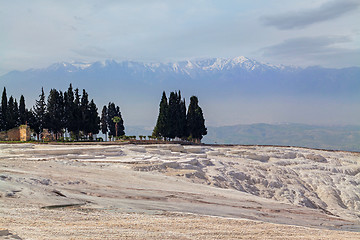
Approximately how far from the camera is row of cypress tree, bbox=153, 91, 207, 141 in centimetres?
6688

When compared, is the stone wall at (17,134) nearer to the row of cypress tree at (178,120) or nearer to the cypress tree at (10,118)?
the cypress tree at (10,118)

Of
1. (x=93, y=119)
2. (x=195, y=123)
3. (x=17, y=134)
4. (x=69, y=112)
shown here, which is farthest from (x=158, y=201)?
(x=195, y=123)

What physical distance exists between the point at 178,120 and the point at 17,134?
83.8ft

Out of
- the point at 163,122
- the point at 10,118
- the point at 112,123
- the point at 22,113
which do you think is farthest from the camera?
the point at 112,123

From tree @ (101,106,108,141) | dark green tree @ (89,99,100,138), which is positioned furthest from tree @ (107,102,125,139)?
dark green tree @ (89,99,100,138)

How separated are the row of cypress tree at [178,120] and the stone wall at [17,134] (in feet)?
70.2

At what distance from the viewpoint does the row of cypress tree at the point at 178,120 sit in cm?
6688

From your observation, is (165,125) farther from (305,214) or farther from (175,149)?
(305,214)

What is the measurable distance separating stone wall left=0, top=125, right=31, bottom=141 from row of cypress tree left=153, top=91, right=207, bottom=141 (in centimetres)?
2139

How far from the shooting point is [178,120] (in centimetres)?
6781

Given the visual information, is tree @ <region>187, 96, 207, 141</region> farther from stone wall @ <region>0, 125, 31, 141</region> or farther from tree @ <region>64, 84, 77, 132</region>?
stone wall @ <region>0, 125, 31, 141</region>

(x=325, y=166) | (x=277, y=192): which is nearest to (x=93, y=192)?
(x=277, y=192)

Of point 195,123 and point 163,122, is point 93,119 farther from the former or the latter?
point 195,123

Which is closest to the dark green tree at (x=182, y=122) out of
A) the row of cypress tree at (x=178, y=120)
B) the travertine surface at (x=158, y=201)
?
the row of cypress tree at (x=178, y=120)
